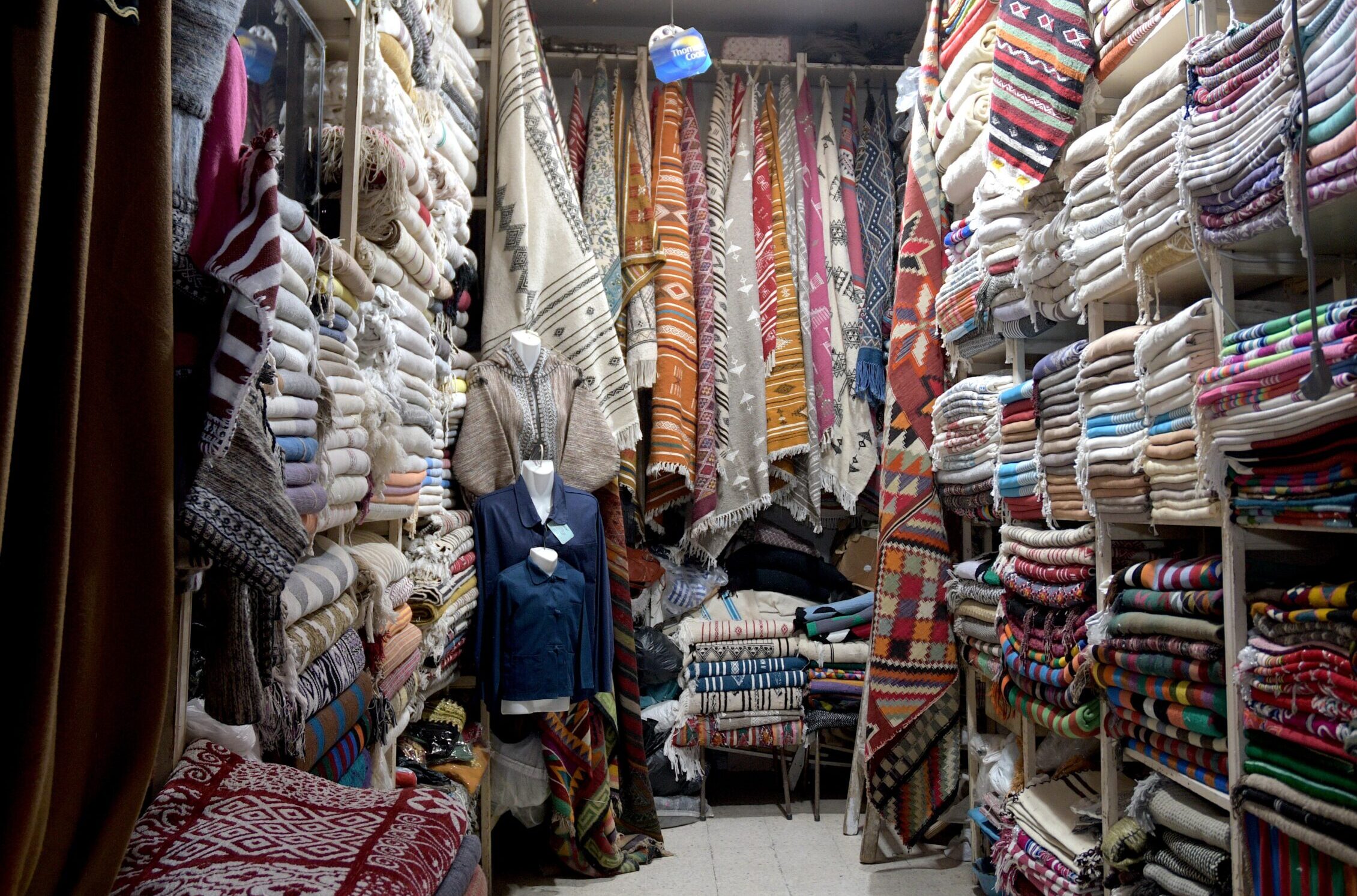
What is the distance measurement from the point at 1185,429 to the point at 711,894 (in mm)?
1971

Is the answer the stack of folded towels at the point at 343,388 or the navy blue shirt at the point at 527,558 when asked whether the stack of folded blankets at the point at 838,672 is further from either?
the stack of folded towels at the point at 343,388

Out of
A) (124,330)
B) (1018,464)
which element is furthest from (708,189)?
(124,330)

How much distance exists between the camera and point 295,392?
1.33 m

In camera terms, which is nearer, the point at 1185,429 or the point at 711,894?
the point at 1185,429

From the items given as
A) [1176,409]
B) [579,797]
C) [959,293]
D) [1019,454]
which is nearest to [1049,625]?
[1019,454]

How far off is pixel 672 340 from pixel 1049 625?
1827 millimetres

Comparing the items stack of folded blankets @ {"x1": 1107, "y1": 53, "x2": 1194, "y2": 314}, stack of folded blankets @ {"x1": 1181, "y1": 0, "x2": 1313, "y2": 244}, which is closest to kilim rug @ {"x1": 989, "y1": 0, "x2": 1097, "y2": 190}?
stack of folded blankets @ {"x1": 1107, "y1": 53, "x2": 1194, "y2": 314}

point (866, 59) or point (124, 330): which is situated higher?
point (866, 59)

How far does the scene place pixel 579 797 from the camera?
315 cm

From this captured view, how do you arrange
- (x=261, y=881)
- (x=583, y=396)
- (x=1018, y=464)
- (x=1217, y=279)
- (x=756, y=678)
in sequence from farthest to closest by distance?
(x=756, y=678), (x=583, y=396), (x=1018, y=464), (x=1217, y=279), (x=261, y=881)

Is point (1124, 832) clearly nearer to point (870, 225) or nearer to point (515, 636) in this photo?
point (515, 636)

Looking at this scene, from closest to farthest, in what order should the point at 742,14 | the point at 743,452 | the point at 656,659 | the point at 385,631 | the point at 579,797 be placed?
1. the point at 385,631
2. the point at 579,797
3. the point at 656,659
4. the point at 743,452
5. the point at 742,14

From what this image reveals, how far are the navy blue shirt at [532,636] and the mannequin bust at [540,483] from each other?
0.18 metres

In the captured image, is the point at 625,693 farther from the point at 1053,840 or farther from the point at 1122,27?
the point at 1122,27
